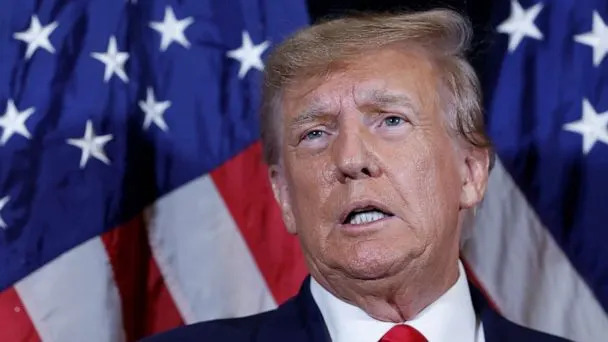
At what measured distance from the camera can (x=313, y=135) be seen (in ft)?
5.11

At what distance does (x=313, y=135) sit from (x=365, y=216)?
0.53ft

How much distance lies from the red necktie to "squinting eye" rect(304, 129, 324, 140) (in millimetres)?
302

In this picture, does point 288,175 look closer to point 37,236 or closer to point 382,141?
point 382,141

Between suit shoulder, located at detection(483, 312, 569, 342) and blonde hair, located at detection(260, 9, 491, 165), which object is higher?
blonde hair, located at detection(260, 9, 491, 165)

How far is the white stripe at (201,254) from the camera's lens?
1926mm

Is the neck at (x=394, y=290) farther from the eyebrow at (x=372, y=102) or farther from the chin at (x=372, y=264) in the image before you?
the eyebrow at (x=372, y=102)

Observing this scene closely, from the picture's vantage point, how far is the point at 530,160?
Result: 1.92 metres

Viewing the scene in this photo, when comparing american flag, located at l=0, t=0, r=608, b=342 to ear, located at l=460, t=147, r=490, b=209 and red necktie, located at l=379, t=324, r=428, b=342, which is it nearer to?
ear, located at l=460, t=147, r=490, b=209

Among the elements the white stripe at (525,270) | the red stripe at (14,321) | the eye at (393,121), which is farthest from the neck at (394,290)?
the red stripe at (14,321)

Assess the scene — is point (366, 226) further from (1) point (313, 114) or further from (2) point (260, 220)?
(2) point (260, 220)

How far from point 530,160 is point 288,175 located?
55 cm

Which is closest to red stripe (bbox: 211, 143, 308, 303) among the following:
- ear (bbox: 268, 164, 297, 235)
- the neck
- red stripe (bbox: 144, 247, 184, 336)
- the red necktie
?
red stripe (bbox: 144, 247, 184, 336)

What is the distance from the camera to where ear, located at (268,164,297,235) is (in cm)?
162

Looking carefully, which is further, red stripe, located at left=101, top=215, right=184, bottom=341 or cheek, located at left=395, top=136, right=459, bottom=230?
red stripe, located at left=101, top=215, right=184, bottom=341
